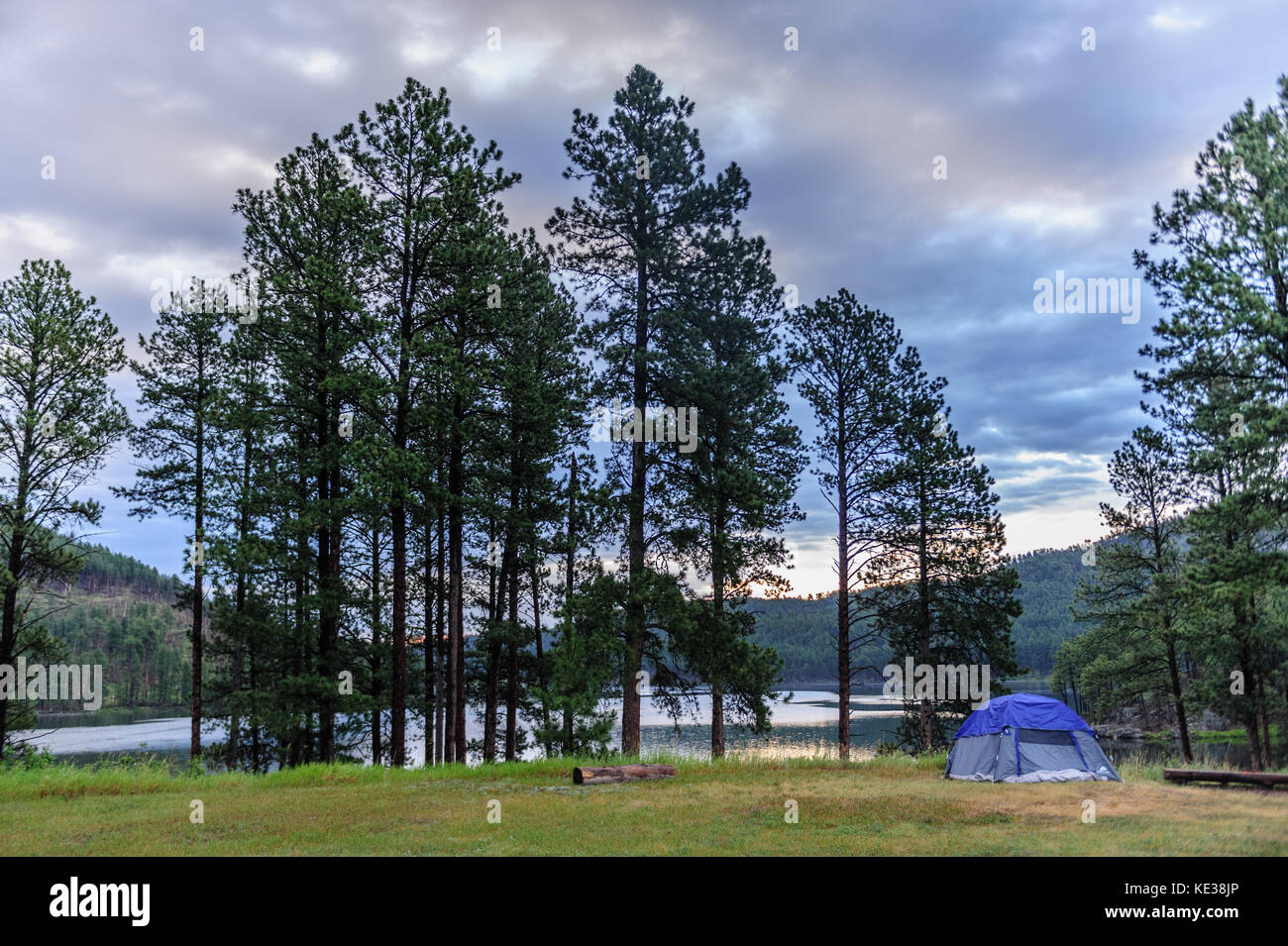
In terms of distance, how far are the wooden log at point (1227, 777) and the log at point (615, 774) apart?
12883mm

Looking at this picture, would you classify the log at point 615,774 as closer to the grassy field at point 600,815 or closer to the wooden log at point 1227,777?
the grassy field at point 600,815

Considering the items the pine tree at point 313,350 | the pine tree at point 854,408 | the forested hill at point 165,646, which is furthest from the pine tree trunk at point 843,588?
the forested hill at point 165,646

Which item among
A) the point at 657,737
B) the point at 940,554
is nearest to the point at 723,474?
the point at 940,554

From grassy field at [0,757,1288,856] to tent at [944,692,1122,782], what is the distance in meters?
0.81

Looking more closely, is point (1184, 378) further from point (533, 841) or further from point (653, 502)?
point (533, 841)

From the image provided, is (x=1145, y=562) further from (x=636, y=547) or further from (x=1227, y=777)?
(x=636, y=547)

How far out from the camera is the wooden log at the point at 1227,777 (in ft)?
55.8

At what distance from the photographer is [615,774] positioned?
58.7ft

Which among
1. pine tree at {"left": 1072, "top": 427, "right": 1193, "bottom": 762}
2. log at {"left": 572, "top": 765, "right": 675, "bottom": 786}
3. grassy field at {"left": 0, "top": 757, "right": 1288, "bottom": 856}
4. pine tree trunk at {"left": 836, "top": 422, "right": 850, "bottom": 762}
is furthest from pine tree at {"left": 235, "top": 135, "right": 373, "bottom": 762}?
pine tree at {"left": 1072, "top": 427, "right": 1193, "bottom": 762}

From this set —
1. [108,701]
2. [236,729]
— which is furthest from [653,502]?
[108,701]

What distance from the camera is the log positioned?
1747 cm

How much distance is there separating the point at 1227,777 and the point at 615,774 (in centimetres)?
1495
